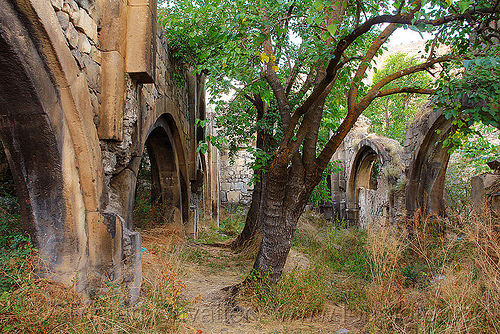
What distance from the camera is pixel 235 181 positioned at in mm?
16109

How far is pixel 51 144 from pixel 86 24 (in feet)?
3.68

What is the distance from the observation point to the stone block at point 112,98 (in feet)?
10.2

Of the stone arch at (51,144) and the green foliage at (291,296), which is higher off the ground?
the stone arch at (51,144)

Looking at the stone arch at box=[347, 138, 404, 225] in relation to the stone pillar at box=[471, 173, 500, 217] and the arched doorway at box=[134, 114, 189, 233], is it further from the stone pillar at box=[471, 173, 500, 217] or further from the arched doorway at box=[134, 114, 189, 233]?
the arched doorway at box=[134, 114, 189, 233]

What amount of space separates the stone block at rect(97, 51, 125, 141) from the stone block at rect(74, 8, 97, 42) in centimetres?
21

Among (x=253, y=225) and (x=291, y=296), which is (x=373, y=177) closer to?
(x=253, y=225)

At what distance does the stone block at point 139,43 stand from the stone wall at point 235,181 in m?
12.5

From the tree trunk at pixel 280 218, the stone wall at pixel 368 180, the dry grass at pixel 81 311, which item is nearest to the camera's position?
the dry grass at pixel 81 311

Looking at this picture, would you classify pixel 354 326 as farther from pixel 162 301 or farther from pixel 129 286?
pixel 129 286

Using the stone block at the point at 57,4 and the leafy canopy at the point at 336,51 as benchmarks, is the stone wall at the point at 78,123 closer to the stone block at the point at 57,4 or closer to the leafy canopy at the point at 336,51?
the stone block at the point at 57,4

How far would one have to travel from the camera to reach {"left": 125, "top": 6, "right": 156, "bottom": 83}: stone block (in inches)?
131

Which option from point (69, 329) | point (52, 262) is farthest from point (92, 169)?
point (69, 329)

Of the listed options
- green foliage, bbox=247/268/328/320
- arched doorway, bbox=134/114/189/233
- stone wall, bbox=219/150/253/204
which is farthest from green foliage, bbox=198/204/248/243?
green foliage, bbox=247/268/328/320

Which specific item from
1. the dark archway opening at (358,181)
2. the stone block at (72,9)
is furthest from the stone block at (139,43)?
the dark archway opening at (358,181)
